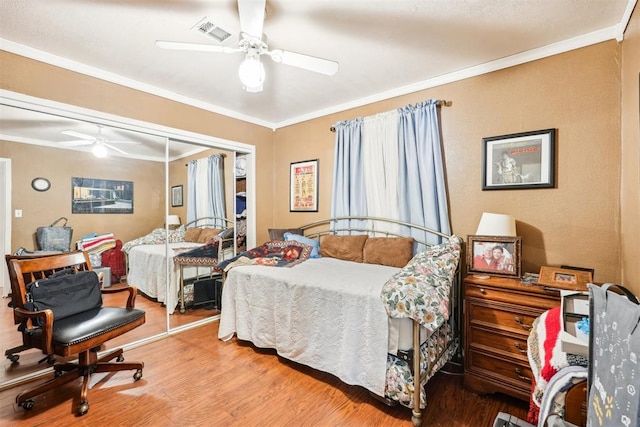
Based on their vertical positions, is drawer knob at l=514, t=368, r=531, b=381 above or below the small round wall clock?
below

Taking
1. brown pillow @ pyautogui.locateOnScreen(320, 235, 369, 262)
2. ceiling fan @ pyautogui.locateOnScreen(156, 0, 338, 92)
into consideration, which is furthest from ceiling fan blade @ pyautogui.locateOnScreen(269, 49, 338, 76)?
brown pillow @ pyautogui.locateOnScreen(320, 235, 369, 262)

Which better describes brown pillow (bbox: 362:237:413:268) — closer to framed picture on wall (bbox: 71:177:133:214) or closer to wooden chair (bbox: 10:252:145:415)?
wooden chair (bbox: 10:252:145:415)

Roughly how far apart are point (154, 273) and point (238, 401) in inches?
68.1

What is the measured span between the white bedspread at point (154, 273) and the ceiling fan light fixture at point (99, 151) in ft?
2.99

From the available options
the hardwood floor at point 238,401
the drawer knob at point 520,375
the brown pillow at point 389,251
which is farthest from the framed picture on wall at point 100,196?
the drawer knob at point 520,375

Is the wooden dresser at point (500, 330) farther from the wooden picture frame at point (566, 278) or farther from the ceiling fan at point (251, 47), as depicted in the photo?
the ceiling fan at point (251, 47)

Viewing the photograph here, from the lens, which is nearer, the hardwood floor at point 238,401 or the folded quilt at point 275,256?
the hardwood floor at point 238,401

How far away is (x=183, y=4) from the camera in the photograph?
5.77 feet

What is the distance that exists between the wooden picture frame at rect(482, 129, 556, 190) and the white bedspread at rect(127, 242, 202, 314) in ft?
10.3

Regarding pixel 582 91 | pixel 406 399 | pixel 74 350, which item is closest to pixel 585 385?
pixel 406 399

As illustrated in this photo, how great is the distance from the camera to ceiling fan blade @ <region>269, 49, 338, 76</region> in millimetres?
1769

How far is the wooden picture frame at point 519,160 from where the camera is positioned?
2193 mm

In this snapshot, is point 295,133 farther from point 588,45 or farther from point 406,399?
point 406,399

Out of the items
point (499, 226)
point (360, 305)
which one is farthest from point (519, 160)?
point (360, 305)
